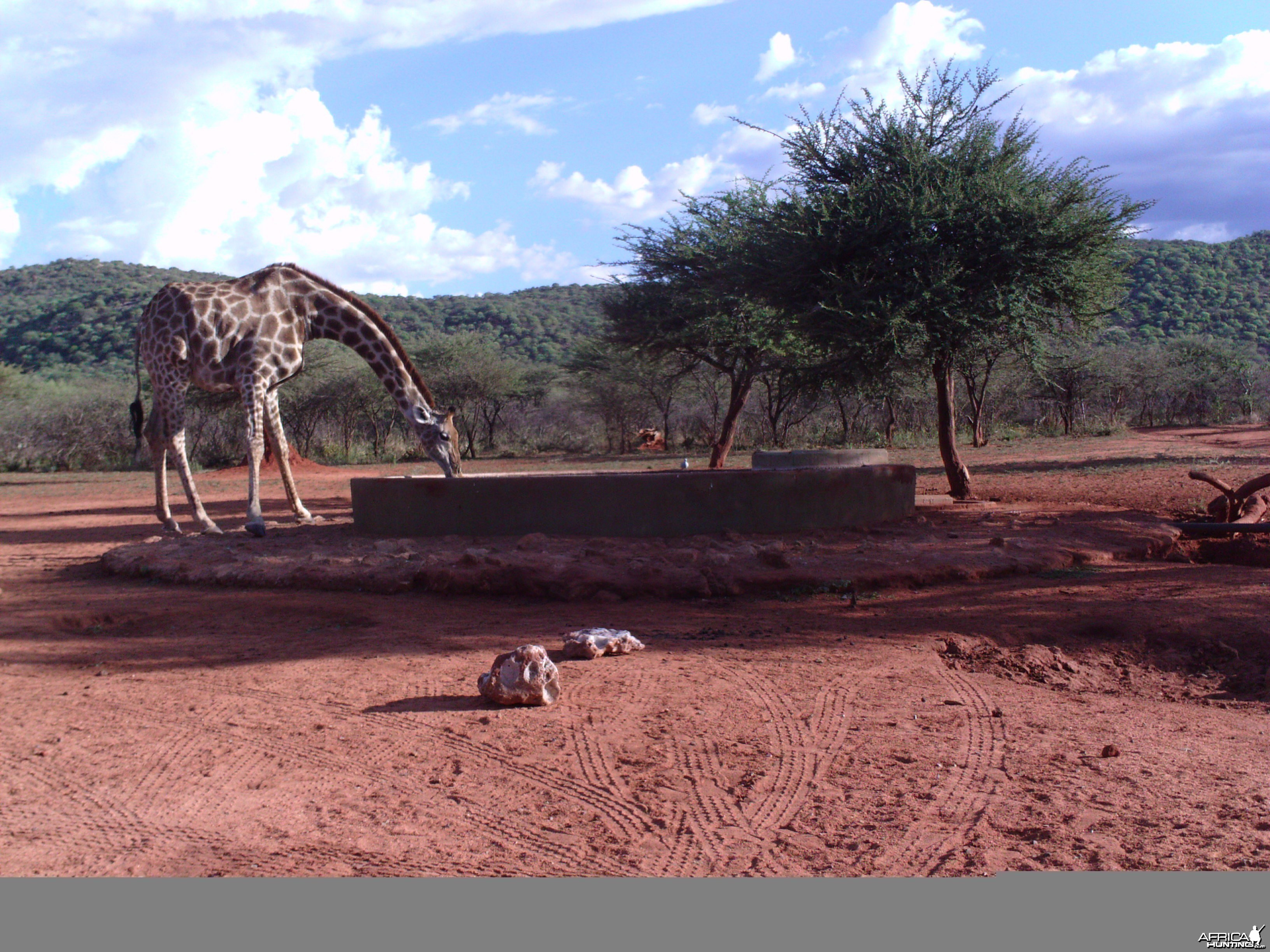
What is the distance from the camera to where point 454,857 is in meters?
2.94

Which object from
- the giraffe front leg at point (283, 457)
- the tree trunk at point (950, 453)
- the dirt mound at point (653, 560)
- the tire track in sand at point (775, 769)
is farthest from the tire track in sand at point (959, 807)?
the tree trunk at point (950, 453)

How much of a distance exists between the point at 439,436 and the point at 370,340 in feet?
5.52

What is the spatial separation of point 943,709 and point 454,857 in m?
2.50

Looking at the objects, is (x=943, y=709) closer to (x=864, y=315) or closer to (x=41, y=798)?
(x=41, y=798)

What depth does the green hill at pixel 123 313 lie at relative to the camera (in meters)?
46.2

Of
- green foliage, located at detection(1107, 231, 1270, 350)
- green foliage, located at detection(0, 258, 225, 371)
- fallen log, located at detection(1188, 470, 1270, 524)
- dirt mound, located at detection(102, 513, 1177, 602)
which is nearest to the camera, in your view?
dirt mound, located at detection(102, 513, 1177, 602)

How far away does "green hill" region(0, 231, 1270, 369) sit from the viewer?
4503 centimetres

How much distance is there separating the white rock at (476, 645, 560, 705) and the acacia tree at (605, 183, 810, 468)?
11.2 metres

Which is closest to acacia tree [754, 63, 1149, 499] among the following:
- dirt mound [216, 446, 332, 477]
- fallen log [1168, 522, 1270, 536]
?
fallen log [1168, 522, 1270, 536]

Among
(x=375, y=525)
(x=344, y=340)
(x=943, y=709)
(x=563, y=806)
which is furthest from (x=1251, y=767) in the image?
(x=344, y=340)

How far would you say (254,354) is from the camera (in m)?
10.4

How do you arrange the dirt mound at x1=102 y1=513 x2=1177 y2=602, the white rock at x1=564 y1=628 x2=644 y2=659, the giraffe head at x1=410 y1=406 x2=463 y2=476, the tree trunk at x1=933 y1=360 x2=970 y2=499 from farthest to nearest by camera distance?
the tree trunk at x1=933 y1=360 x2=970 y2=499 < the giraffe head at x1=410 y1=406 x2=463 y2=476 < the dirt mound at x1=102 y1=513 x2=1177 y2=602 < the white rock at x1=564 y1=628 x2=644 y2=659

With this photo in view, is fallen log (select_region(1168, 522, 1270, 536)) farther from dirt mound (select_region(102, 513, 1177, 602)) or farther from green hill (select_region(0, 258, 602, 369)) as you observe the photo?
green hill (select_region(0, 258, 602, 369))

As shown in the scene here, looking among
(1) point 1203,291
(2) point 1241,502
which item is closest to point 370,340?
(2) point 1241,502
